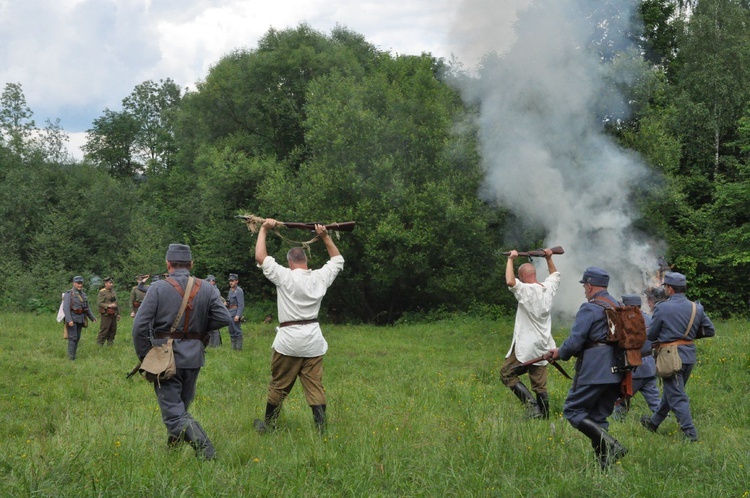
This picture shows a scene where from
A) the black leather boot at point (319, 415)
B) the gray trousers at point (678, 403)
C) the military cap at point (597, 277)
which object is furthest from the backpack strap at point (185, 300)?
the gray trousers at point (678, 403)

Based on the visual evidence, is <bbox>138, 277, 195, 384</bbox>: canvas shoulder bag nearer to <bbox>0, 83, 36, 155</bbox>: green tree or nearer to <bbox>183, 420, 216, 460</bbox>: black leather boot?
<bbox>183, 420, 216, 460</bbox>: black leather boot

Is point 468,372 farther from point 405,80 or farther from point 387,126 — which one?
point 405,80

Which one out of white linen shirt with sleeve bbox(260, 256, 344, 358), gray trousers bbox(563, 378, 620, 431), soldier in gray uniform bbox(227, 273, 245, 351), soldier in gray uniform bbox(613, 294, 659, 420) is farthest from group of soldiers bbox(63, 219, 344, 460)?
soldier in gray uniform bbox(227, 273, 245, 351)

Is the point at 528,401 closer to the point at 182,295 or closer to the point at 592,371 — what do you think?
the point at 592,371

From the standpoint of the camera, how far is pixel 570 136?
62.8 ft

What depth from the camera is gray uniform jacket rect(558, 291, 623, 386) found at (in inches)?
220

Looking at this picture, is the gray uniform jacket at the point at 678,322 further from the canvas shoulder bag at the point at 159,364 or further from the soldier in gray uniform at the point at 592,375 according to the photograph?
the canvas shoulder bag at the point at 159,364

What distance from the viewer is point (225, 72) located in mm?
34906

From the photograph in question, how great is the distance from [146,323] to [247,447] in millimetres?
1319

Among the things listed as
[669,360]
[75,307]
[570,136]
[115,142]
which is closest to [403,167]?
[570,136]

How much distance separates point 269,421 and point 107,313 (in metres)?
10.6

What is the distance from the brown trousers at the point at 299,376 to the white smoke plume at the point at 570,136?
42.2ft

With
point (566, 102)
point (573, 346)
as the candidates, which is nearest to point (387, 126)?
point (566, 102)

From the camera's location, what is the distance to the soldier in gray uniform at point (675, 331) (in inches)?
287
